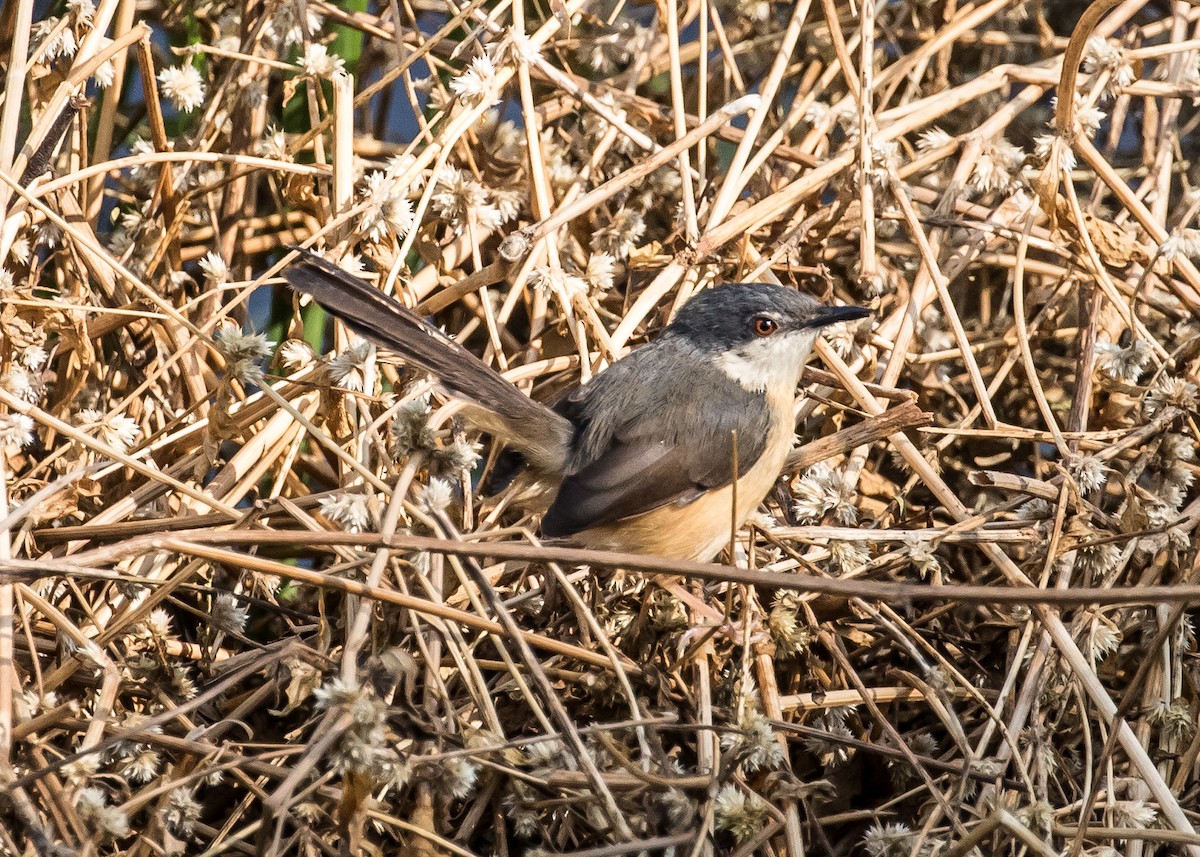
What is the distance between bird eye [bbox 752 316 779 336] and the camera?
11.6 ft

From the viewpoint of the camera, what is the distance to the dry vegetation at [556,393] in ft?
8.16

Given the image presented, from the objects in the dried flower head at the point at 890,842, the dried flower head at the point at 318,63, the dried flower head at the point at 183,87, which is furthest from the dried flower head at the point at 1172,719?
the dried flower head at the point at 183,87

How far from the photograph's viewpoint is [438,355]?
3.13 meters

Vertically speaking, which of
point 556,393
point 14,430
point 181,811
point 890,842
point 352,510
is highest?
point 14,430

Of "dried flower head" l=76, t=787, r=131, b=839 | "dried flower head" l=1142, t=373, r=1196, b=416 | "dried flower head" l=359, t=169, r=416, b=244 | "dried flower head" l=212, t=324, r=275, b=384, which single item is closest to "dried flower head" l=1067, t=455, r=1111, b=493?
"dried flower head" l=1142, t=373, r=1196, b=416

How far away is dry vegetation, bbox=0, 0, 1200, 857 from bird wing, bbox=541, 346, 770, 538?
0.53ft

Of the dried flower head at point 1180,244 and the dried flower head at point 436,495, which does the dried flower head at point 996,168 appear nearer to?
the dried flower head at point 1180,244

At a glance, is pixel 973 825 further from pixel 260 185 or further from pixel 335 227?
pixel 260 185

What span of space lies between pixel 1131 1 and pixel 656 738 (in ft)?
9.19

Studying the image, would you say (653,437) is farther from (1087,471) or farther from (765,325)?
(1087,471)

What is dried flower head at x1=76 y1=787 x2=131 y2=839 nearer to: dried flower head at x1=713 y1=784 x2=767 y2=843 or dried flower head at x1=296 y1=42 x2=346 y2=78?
dried flower head at x1=713 y1=784 x2=767 y2=843

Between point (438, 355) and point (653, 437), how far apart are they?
0.70 meters

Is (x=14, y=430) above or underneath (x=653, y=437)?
above

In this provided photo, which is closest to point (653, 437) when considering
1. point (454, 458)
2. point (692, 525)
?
point (692, 525)
